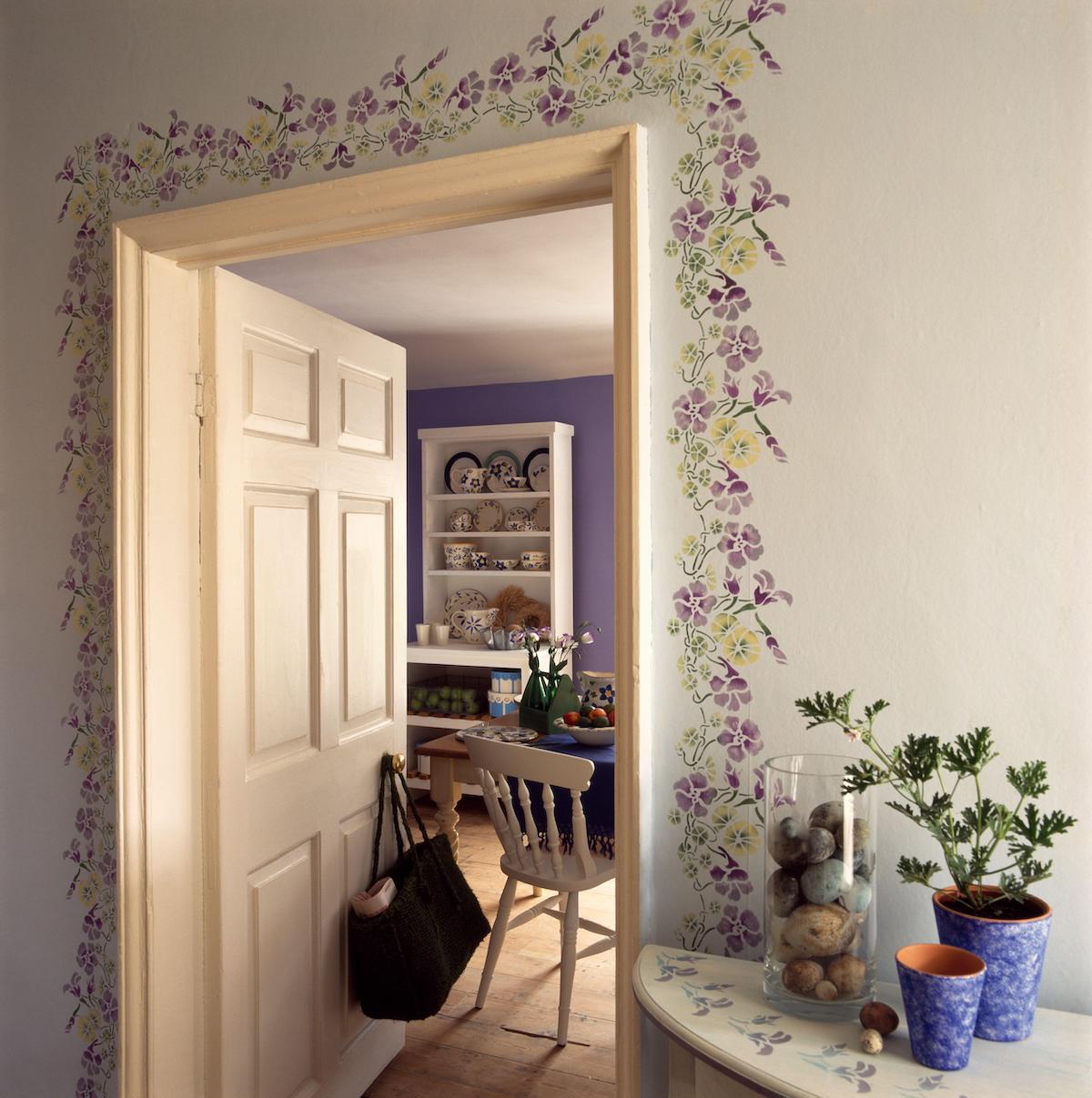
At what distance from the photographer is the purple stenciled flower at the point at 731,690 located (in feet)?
4.19

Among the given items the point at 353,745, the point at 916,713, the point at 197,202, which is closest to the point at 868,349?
the point at 916,713

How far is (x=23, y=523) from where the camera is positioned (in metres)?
1.85

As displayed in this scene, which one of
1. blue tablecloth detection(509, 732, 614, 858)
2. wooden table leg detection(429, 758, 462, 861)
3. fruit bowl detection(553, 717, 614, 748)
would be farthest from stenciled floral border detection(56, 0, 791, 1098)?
wooden table leg detection(429, 758, 462, 861)

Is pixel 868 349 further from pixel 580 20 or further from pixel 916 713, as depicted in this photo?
pixel 580 20

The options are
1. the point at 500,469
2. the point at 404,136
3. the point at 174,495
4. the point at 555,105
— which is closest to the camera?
the point at 555,105

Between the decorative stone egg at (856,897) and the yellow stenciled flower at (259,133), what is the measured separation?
1.50 meters

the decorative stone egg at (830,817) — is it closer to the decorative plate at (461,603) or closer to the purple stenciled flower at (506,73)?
the purple stenciled flower at (506,73)

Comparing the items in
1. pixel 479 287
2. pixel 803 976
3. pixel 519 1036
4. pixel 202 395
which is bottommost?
pixel 519 1036

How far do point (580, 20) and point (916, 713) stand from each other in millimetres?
1115

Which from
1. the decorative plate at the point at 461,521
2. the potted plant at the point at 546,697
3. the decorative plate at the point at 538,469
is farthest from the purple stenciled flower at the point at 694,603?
the decorative plate at the point at 461,521

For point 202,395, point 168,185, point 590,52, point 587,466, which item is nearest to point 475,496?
point 587,466

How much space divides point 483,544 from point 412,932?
3.55 metres

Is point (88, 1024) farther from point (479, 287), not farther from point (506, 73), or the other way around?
point (479, 287)

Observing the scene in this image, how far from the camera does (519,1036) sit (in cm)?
282
